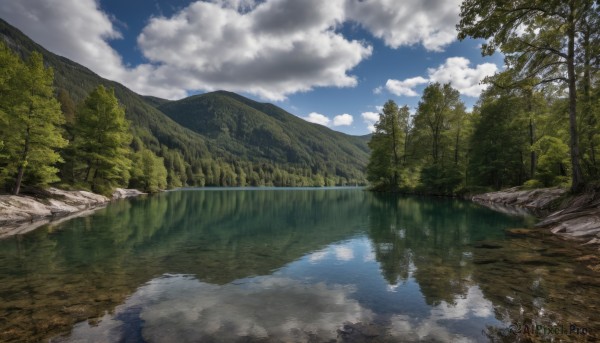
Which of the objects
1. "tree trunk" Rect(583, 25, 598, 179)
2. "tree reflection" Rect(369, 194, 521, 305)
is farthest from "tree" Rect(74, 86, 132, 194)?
"tree trunk" Rect(583, 25, 598, 179)

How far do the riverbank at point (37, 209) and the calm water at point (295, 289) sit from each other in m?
6.78

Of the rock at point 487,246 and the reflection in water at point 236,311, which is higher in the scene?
the rock at point 487,246

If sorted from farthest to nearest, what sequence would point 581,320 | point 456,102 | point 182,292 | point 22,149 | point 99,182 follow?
1. point 456,102
2. point 99,182
3. point 22,149
4. point 182,292
5. point 581,320

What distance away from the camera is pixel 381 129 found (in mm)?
71750

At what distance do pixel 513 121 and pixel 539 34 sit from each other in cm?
1729

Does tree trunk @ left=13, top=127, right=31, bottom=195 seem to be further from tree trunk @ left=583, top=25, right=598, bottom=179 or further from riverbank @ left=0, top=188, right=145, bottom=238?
tree trunk @ left=583, top=25, right=598, bottom=179

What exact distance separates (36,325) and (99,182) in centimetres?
5178

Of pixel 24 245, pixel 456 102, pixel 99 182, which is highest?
pixel 456 102

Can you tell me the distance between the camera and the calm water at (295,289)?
693 centimetres

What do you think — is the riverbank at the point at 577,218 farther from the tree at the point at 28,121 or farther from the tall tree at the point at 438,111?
the tree at the point at 28,121

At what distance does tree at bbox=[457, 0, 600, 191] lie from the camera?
2003 centimetres

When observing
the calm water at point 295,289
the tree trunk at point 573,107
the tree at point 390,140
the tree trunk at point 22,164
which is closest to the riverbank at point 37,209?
the tree trunk at point 22,164

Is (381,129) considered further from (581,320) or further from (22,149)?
→ (581,320)

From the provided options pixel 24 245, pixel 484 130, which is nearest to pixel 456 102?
pixel 484 130
